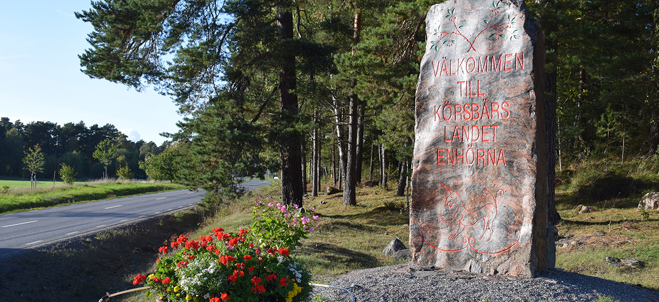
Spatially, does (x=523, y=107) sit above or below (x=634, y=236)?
above

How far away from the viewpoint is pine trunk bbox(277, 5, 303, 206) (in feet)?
37.8

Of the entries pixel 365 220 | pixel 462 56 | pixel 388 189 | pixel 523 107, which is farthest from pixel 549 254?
pixel 388 189

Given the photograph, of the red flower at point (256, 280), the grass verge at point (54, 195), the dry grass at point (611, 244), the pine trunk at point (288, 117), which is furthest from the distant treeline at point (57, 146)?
the red flower at point (256, 280)

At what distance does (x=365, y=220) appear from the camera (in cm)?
1317

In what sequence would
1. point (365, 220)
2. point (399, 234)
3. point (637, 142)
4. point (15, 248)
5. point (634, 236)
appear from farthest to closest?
1. point (637, 142)
2. point (365, 220)
3. point (399, 234)
4. point (15, 248)
5. point (634, 236)

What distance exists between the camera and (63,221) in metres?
13.5

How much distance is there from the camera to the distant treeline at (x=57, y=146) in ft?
166

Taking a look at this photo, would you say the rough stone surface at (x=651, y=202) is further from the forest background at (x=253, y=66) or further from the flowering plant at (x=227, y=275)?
the flowering plant at (x=227, y=275)

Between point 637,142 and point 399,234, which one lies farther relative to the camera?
point 637,142

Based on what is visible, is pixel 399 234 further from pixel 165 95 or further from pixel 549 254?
pixel 165 95

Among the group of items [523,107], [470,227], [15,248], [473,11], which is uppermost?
[473,11]

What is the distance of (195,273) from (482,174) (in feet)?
12.8

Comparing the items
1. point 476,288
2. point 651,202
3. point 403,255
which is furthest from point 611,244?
point 476,288

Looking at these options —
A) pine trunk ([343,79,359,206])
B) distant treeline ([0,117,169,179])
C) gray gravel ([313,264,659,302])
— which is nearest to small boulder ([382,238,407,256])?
gray gravel ([313,264,659,302])
